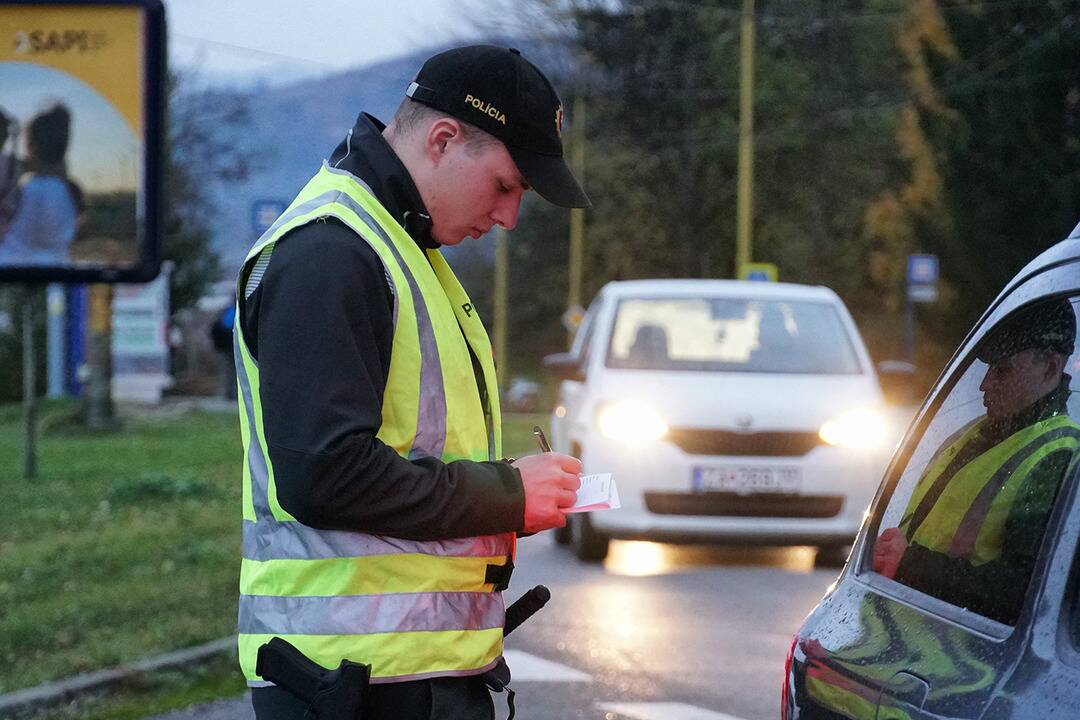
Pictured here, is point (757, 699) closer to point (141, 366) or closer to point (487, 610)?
point (487, 610)

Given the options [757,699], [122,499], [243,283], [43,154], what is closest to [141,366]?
[122,499]

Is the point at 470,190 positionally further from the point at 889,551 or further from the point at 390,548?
the point at 889,551

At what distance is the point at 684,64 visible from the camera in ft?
203

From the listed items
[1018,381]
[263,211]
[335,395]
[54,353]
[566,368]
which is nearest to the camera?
[1018,381]

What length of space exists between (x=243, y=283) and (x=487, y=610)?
2.02 feet

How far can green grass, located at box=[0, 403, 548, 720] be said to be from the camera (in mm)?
7484

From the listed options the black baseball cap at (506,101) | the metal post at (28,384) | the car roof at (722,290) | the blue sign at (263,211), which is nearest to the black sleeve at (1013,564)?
the black baseball cap at (506,101)

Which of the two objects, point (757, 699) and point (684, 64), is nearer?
point (757, 699)

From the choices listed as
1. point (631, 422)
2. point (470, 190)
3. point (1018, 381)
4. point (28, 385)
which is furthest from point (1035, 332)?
point (28, 385)

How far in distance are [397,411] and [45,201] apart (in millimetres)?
8759

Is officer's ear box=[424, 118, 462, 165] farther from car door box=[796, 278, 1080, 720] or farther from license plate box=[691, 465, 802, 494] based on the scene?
license plate box=[691, 465, 802, 494]

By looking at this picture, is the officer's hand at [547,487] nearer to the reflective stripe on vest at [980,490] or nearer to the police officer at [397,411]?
the police officer at [397,411]

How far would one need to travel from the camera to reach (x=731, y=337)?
37.9 feet

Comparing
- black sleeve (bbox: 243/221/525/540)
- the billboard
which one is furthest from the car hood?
black sleeve (bbox: 243/221/525/540)
